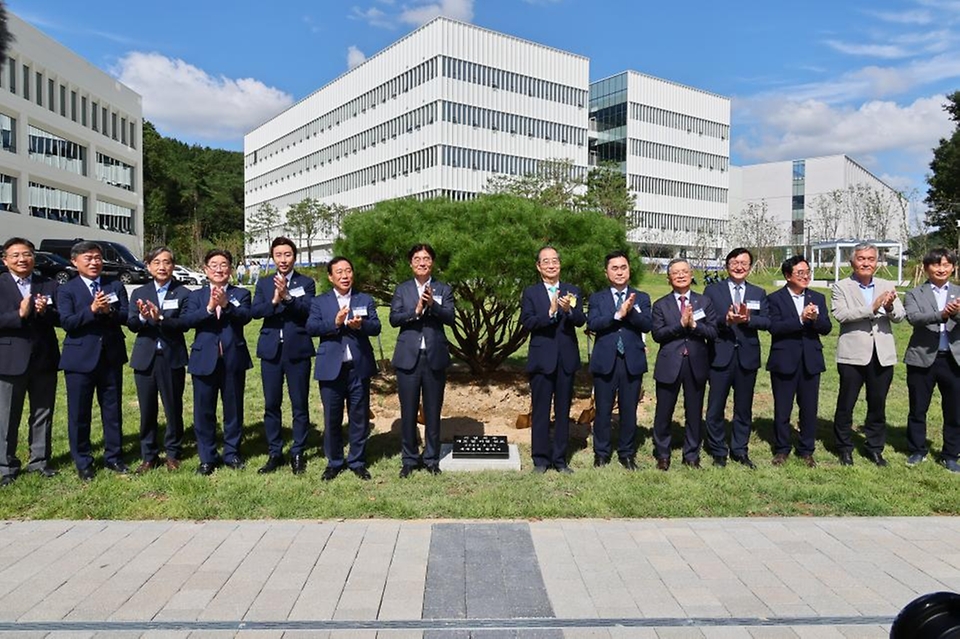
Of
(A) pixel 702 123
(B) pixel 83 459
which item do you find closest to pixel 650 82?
(A) pixel 702 123

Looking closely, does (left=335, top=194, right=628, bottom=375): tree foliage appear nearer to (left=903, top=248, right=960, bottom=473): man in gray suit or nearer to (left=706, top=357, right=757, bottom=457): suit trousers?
(left=706, top=357, right=757, bottom=457): suit trousers

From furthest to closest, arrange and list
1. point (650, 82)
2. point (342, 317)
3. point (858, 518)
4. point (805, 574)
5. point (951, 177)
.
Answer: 1. point (650, 82)
2. point (951, 177)
3. point (342, 317)
4. point (858, 518)
5. point (805, 574)

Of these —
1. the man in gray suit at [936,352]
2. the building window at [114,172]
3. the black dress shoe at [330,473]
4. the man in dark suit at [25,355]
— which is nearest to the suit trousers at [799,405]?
the man in gray suit at [936,352]

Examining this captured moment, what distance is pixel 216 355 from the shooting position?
6.44 meters

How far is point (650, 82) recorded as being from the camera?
7294cm

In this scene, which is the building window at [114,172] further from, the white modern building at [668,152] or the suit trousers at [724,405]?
the suit trousers at [724,405]

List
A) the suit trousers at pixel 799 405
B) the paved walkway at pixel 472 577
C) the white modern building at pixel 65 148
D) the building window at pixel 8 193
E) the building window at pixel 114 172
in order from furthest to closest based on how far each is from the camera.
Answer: the building window at pixel 114 172 → the white modern building at pixel 65 148 → the building window at pixel 8 193 → the suit trousers at pixel 799 405 → the paved walkway at pixel 472 577

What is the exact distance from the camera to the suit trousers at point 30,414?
6062 mm

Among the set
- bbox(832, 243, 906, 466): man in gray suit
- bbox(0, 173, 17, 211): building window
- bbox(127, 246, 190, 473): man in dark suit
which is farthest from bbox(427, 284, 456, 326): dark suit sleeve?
bbox(0, 173, 17, 211): building window

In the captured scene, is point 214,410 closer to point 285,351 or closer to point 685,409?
point 285,351

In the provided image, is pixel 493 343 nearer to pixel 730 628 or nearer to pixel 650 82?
pixel 730 628

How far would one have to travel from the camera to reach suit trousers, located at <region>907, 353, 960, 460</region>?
670cm

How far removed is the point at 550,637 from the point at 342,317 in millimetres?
3302

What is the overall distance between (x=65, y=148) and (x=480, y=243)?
45175 mm
